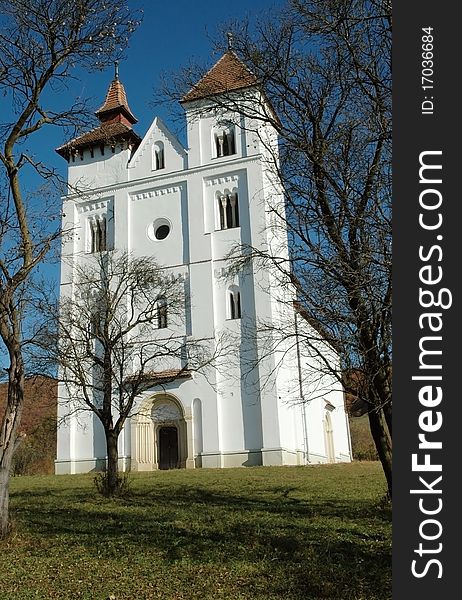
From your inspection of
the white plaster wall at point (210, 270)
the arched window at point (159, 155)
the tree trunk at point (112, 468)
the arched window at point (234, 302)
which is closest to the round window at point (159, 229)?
the white plaster wall at point (210, 270)

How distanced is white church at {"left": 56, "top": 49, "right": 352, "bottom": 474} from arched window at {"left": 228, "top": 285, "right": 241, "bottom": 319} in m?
0.05

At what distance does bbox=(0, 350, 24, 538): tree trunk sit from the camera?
9414 millimetres

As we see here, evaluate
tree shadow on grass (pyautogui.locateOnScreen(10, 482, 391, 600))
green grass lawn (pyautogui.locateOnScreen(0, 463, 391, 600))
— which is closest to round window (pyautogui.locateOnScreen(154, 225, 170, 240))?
tree shadow on grass (pyautogui.locateOnScreen(10, 482, 391, 600))

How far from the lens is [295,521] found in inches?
407

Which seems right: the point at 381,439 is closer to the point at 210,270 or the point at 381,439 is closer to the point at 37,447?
the point at 210,270

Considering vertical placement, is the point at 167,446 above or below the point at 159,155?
below

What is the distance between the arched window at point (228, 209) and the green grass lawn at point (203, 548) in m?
19.3

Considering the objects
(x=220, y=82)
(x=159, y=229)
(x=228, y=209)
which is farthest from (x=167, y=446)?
(x=220, y=82)

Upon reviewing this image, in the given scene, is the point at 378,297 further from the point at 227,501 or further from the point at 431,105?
the point at 227,501

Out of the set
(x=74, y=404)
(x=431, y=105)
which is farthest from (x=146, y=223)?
(x=431, y=105)

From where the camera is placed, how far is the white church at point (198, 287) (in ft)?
95.1

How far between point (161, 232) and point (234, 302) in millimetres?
5871

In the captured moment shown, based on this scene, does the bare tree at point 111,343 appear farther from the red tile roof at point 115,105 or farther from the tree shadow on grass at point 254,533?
the red tile roof at point 115,105

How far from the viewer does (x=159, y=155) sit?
34.8 m
